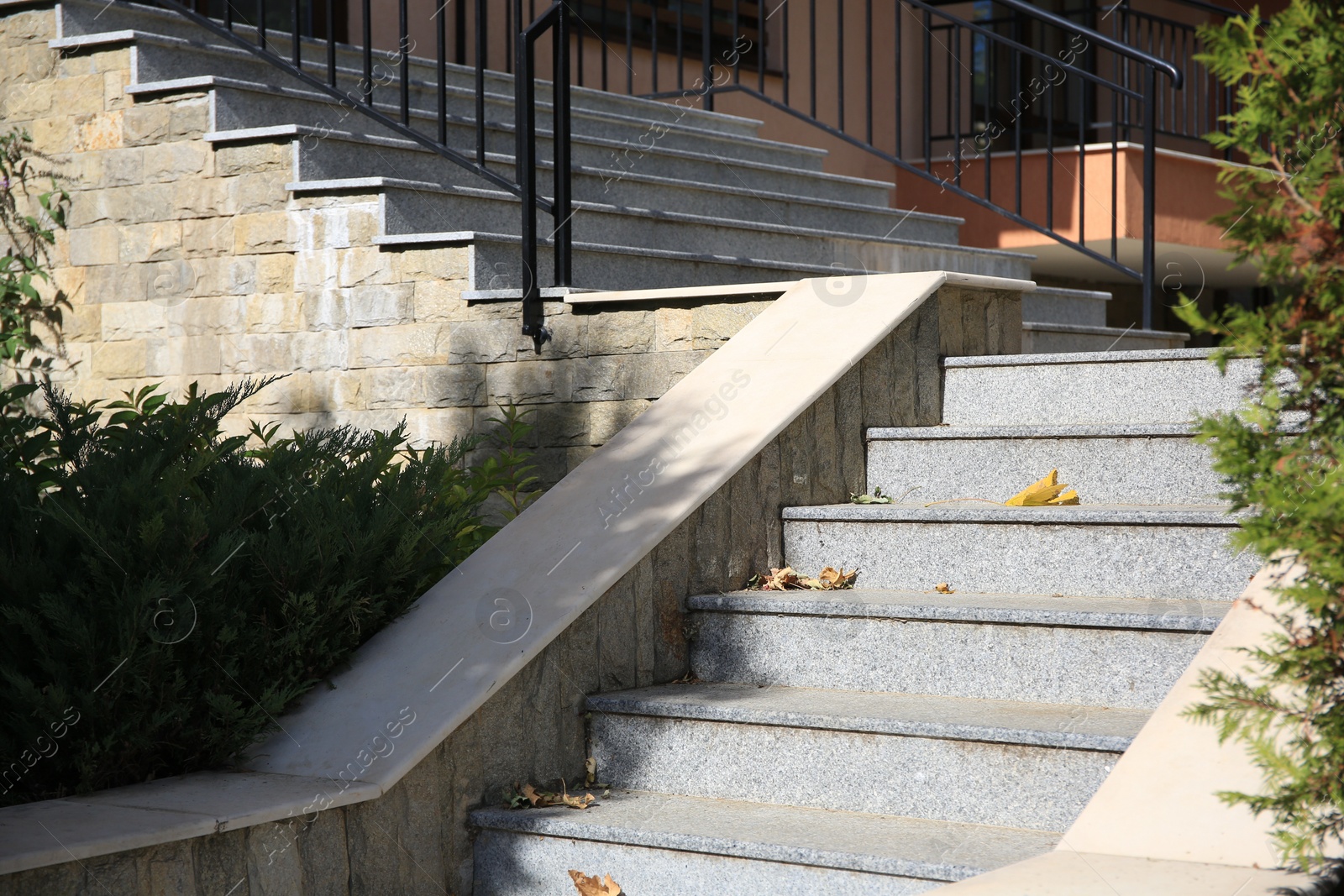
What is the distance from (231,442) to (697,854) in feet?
4.30

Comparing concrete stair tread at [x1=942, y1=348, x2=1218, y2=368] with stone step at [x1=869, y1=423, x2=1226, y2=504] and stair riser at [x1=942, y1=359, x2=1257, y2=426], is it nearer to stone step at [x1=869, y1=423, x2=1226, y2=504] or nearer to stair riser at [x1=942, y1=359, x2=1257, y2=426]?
stair riser at [x1=942, y1=359, x2=1257, y2=426]

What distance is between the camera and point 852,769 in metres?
2.63

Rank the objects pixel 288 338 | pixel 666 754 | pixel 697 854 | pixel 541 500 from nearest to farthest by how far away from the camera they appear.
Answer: pixel 697 854, pixel 666 754, pixel 541 500, pixel 288 338

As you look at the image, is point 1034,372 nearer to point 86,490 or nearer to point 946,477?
point 946,477

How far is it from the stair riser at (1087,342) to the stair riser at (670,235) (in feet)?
2.32

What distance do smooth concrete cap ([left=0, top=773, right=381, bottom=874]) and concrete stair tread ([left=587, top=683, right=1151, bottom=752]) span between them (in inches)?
26.1

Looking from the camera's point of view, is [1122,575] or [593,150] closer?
[1122,575]

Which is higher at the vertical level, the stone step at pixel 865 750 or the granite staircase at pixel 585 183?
the granite staircase at pixel 585 183

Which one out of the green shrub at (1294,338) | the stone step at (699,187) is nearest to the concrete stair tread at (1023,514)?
the green shrub at (1294,338)

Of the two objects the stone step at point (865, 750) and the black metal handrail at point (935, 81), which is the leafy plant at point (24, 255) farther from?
the stone step at point (865, 750)

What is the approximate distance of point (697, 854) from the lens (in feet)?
8.11

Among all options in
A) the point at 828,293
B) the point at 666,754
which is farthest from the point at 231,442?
the point at 828,293

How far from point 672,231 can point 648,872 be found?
10.7 ft

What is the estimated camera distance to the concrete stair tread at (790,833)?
7.57 ft
